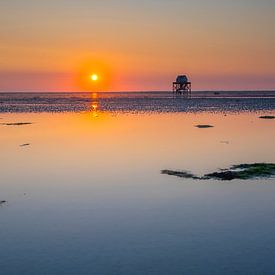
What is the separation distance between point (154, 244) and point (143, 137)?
21044 millimetres

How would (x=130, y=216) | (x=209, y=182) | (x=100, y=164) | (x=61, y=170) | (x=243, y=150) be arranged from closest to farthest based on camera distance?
1. (x=130, y=216)
2. (x=209, y=182)
3. (x=61, y=170)
4. (x=100, y=164)
5. (x=243, y=150)

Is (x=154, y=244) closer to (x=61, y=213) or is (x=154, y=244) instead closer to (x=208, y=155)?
(x=61, y=213)

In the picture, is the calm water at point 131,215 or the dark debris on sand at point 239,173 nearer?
the calm water at point 131,215

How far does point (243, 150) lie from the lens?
A: 79.0 ft

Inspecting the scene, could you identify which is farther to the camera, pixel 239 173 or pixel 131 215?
pixel 239 173

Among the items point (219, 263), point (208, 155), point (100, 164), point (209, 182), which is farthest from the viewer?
point (208, 155)

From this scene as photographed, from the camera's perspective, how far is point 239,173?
1725 centimetres

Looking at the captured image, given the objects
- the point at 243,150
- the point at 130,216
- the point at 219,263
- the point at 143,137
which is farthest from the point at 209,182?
the point at 143,137

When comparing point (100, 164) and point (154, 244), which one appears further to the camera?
point (100, 164)

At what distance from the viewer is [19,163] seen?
20.7 metres

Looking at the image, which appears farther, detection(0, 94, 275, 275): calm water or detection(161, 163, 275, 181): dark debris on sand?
detection(161, 163, 275, 181): dark debris on sand

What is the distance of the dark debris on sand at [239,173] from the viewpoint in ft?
55.0

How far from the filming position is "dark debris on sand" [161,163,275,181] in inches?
659

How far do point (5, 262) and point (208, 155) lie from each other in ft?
48.9
